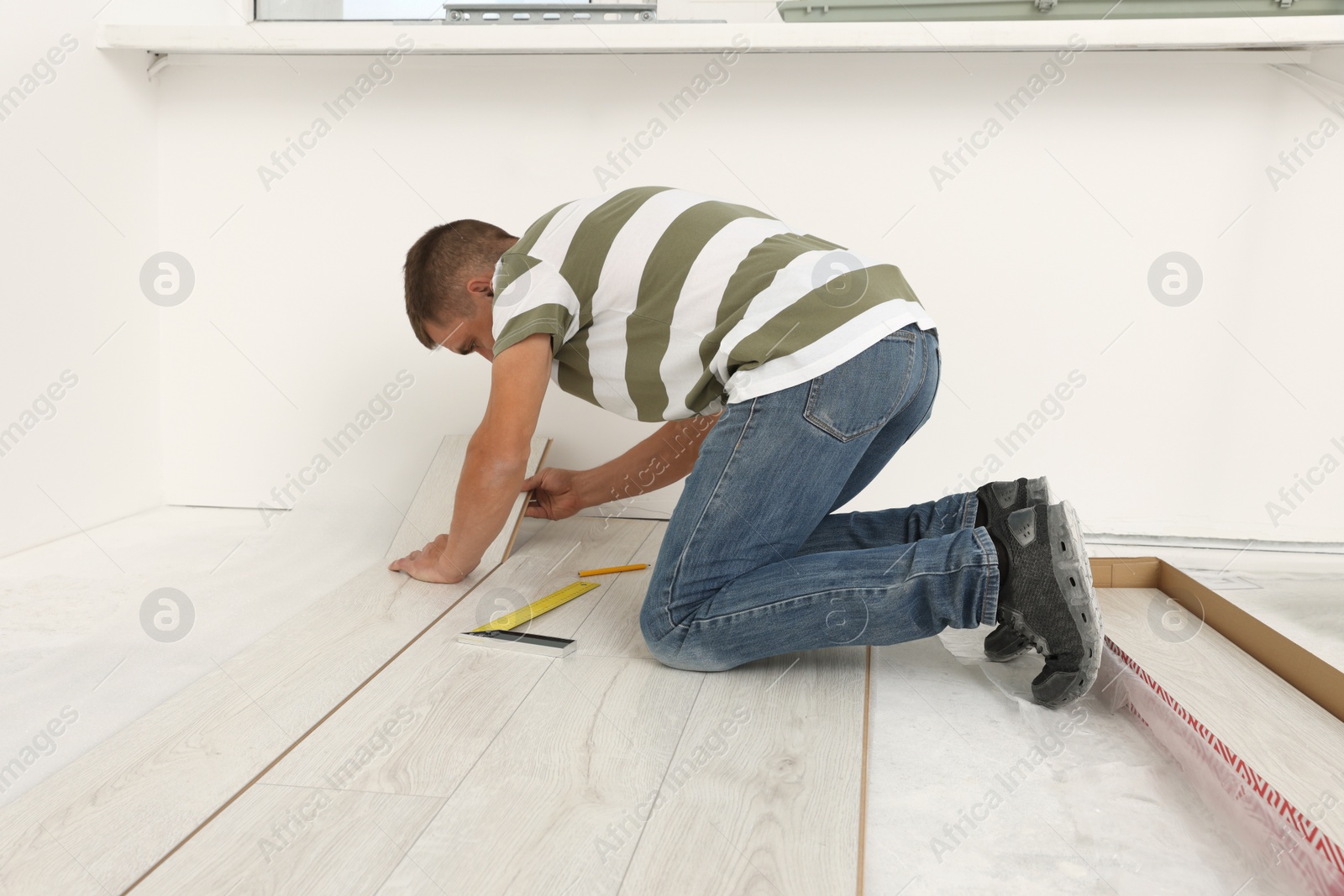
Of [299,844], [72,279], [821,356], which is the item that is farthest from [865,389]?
[72,279]

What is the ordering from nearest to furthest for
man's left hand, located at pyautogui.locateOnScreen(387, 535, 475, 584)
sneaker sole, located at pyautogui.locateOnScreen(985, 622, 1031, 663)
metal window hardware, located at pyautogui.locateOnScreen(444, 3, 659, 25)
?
sneaker sole, located at pyautogui.locateOnScreen(985, 622, 1031, 663) < man's left hand, located at pyautogui.locateOnScreen(387, 535, 475, 584) < metal window hardware, located at pyautogui.locateOnScreen(444, 3, 659, 25)

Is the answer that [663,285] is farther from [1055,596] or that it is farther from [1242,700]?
[1242,700]

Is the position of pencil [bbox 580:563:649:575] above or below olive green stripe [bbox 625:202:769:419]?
below

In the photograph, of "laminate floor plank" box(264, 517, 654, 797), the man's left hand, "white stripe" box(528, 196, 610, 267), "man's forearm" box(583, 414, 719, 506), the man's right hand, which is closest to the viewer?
"laminate floor plank" box(264, 517, 654, 797)

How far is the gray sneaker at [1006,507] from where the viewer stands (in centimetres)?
128

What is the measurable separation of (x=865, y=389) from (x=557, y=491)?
0.84m

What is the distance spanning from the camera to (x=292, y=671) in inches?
50.8

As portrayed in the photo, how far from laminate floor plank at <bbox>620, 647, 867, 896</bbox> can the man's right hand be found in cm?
65

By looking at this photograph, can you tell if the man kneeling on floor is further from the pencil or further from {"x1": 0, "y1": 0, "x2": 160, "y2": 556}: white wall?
{"x1": 0, "y1": 0, "x2": 160, "y2": 556}: white wall

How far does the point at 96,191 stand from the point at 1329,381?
2.64m

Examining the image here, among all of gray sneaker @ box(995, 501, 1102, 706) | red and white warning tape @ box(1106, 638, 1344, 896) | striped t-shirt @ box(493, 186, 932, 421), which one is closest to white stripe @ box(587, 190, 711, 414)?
striped t-shirt @ box(493, 186, 932, 421)

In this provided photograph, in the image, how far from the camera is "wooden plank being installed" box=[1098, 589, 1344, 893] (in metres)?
0.89

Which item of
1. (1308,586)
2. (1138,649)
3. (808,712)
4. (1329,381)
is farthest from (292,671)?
(1329,381)

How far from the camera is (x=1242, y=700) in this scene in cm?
123
